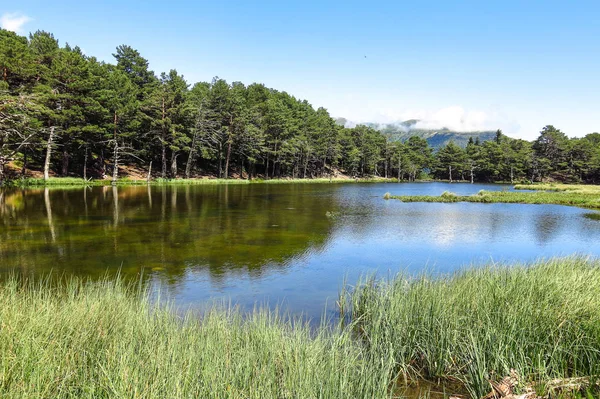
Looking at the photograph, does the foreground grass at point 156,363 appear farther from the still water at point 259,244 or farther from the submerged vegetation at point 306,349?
the still water at point 259,244

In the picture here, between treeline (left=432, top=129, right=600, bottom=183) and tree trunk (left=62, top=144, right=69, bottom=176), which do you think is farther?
treeline (left=432, top=129, right=600, bottom=183)

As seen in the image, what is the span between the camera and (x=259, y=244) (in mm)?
18016

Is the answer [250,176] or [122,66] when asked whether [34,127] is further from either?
[250,176]

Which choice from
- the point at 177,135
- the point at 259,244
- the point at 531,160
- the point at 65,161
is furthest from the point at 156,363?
the point at 531,160

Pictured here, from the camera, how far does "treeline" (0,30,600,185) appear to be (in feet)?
161

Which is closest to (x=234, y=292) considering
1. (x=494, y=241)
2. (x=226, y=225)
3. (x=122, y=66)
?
(x=226, y=225)

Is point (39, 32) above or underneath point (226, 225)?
above

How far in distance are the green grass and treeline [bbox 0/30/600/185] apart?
122 feet

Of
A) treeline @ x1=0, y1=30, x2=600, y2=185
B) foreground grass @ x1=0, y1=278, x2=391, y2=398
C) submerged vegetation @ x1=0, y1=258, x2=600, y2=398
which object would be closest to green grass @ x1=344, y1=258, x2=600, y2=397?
submerged vegetation @ x1=0, y1=258, x2=600, y2=398

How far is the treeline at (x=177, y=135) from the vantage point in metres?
49.2

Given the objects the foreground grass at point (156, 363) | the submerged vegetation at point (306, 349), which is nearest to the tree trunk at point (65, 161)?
the submerged vegetation at point (306, 349)

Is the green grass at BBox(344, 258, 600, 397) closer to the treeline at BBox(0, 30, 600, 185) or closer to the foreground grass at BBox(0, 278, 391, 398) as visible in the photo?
the foreground grass at BBox(0, 278, 391, 398)

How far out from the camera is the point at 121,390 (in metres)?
3.68

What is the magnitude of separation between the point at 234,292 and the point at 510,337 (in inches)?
298
